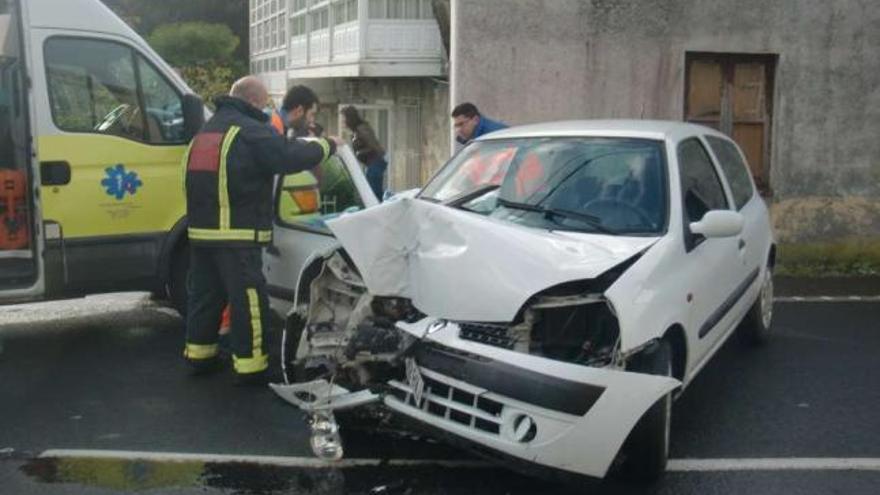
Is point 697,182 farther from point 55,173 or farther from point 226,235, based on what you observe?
point 55,173

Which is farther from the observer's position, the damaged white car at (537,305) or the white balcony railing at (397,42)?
the white balcony railing at (397,42)

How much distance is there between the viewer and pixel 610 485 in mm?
4672

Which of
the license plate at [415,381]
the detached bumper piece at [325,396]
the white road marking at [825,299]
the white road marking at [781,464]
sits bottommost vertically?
the white road marking at [825,299]

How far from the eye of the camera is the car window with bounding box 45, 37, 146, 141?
682cm

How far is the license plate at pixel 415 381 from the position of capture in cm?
442

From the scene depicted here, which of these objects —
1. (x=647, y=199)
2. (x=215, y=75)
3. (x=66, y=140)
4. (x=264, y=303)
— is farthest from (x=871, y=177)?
(x=215, y=75)

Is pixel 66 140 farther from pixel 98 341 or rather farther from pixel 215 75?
pixel 215 75

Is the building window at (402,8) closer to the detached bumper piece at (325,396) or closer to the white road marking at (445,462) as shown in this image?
the white road marking at (445,462)

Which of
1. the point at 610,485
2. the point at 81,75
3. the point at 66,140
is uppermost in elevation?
the point at 81,75

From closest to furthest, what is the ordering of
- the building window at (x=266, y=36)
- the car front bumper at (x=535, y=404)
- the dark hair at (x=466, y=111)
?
the car front bumper at (x=535, y=404), the dark hair at (x=466, y=111), the building window at (x=266, y=36)

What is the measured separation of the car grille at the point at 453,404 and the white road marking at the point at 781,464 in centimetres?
115

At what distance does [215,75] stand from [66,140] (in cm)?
2299

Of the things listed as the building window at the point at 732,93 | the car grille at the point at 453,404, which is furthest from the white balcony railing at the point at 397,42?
the car grille at the point at 453,404

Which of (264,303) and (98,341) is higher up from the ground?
(264,303)
